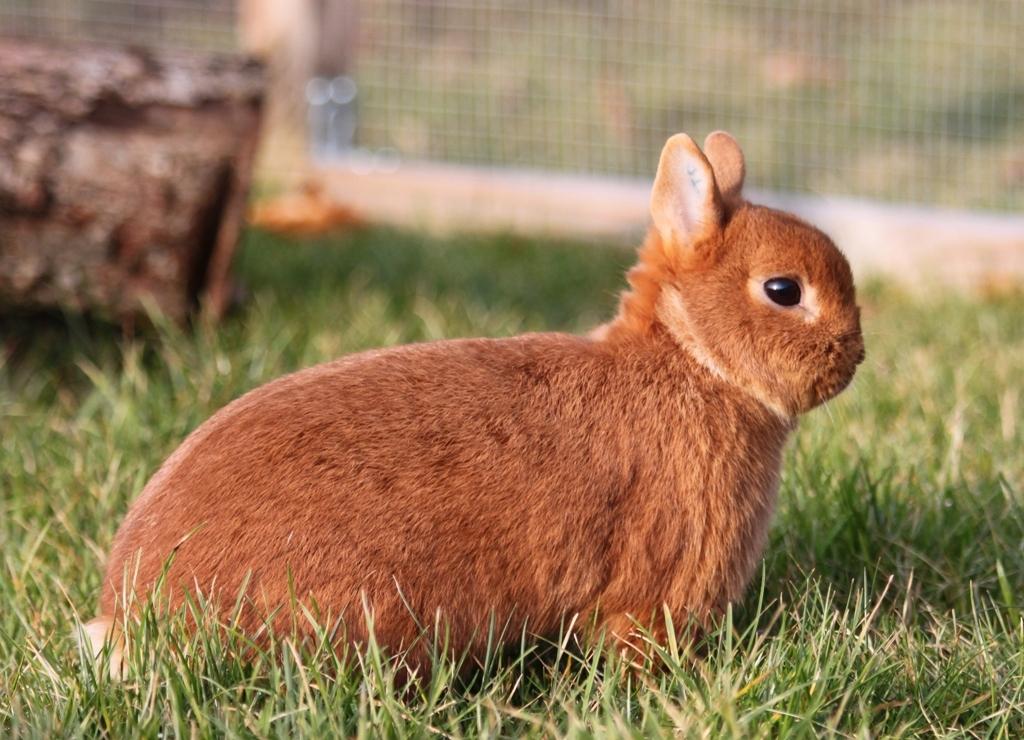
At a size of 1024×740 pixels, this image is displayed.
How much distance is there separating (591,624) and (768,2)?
15.8ft

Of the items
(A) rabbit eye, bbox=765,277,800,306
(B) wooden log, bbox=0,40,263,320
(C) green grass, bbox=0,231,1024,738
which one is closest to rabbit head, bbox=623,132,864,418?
(A) rabbit eye, bbox=765,277,800,306

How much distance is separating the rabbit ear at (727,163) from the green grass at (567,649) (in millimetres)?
739

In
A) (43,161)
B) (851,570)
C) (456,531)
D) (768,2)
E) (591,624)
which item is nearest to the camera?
(456,531)

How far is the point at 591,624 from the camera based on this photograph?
2271 mm

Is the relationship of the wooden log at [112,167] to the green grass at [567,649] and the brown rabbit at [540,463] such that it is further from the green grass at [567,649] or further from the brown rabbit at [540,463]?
the brown rabbit at [540,463]

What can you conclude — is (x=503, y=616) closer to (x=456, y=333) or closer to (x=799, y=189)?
(x=456, y=333)

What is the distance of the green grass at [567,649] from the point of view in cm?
199

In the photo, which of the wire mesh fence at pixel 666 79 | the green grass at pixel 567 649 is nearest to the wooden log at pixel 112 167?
the green grass at pixel 567 649

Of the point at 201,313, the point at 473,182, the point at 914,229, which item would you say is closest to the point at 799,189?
the point at 914,229

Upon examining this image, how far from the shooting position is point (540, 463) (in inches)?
87.8

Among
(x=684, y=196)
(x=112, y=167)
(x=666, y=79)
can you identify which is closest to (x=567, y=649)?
(x=684, y=196)

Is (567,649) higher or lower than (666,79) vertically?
lower

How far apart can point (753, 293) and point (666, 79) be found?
14.9ft

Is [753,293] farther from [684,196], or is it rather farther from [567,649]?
[567,649]
